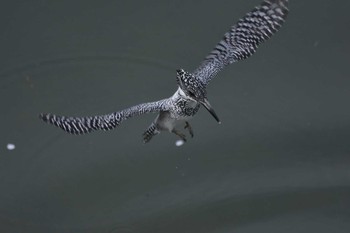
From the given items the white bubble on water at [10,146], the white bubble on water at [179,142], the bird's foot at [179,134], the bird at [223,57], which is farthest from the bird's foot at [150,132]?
the white bubble on water at [10,146]

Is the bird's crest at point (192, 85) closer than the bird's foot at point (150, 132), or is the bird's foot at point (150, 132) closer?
the bird's crest at point (192, 85)

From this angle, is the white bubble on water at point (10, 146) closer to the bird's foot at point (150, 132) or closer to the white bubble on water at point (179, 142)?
the bird's foot at point (150, 132)

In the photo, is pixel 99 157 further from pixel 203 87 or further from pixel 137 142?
pixel 203 87

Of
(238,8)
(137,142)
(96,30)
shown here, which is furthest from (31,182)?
(238,8)

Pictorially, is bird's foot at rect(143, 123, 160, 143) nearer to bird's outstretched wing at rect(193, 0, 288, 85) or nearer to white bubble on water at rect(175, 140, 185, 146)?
white bubble on water at rect(175, 140, 185, 146)

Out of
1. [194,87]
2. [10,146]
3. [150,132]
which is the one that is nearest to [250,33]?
[194,87]
